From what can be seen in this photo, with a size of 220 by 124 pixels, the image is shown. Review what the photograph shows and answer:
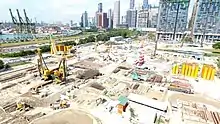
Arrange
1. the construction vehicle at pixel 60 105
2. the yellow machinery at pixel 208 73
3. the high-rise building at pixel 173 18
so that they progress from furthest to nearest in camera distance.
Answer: the high-rise building at pixel 173 18 → the yellow machinery at pixel 208 73 → the construction vehicle at pixel 60 105

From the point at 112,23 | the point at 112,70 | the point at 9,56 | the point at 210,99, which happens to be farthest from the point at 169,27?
the point at 112,23

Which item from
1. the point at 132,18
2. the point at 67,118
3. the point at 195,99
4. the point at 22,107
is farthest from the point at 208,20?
the point at 22,107

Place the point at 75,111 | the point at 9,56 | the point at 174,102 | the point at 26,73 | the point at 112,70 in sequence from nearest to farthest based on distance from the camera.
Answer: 1. the point at 75,111
2. the point at 174,102
3. the point at 26,73
4. the point at 112,70
5. the point at 9,56

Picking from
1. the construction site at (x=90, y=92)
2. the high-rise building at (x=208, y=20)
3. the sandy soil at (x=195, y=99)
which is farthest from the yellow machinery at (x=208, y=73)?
the high-rise building at (x=208, y=20)

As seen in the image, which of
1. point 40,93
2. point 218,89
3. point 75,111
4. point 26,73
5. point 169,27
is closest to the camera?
point 75,111

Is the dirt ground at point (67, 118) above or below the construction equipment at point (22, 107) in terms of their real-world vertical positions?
below

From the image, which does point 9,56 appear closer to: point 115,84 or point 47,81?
point 47,81

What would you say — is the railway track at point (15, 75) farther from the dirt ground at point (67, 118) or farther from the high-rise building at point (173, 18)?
the high-rise building at point (173, 18)
